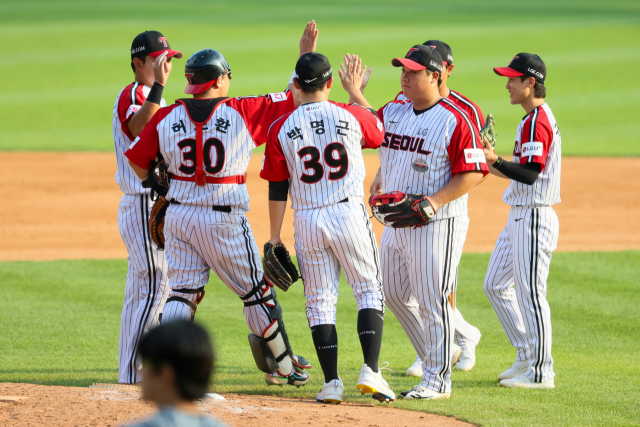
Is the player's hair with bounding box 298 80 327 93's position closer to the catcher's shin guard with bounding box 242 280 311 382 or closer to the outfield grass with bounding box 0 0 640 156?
the catcher's shin guard with bounding box 242 280 311 382

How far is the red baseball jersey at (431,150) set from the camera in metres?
4.37

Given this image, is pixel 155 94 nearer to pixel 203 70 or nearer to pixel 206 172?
pixel 203 70

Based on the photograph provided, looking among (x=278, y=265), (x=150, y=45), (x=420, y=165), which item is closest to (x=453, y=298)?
(x=420, y=165)

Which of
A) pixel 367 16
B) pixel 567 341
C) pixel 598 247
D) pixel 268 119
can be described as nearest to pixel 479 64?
pixel 367 16

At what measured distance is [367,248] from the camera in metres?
4.30

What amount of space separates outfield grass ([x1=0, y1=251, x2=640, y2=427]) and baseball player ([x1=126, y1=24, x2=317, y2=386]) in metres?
0.84

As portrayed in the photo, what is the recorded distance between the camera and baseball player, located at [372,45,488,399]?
172 inches

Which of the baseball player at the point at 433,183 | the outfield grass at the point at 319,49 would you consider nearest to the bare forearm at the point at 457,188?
the baseball player at the point at 433,183

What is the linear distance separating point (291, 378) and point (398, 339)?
1.76 meters

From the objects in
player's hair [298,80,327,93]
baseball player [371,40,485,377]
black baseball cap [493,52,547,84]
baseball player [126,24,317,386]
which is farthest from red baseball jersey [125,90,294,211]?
black baseball cap [493,52,547,84]

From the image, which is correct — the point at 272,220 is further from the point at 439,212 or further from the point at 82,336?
the point at 82,336

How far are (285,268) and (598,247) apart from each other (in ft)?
22.1

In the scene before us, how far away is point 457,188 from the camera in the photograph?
14.3 feet

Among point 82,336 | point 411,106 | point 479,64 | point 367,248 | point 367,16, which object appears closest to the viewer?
point 367,248
